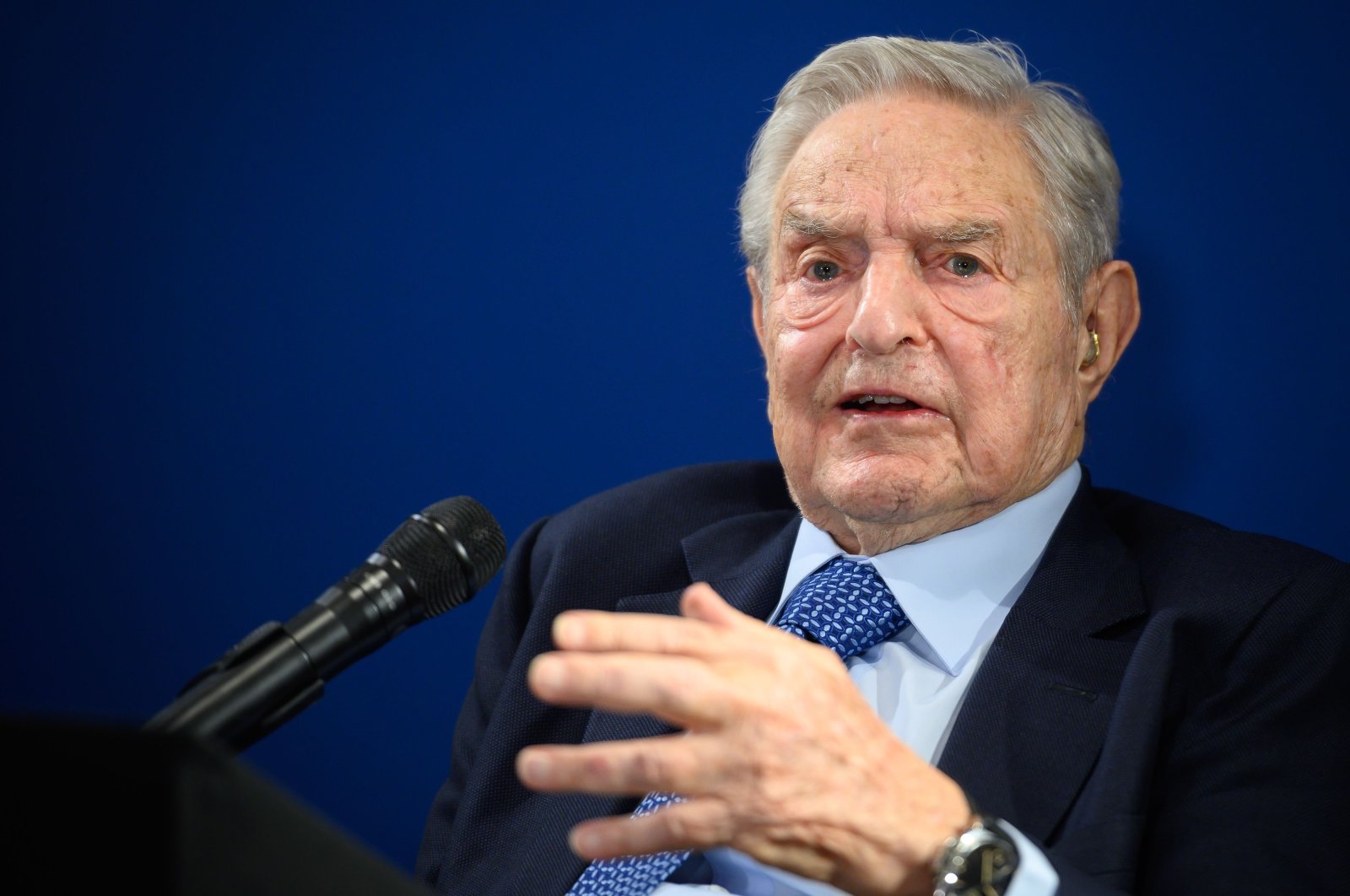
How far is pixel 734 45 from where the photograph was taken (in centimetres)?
240

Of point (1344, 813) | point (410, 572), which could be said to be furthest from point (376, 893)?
point (1344, 813)

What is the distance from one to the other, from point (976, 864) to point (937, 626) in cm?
70

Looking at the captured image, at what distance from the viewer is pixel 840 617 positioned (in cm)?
181

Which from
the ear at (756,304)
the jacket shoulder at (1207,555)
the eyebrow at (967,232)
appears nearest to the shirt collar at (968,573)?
the jacket shoulder at (1207,555)

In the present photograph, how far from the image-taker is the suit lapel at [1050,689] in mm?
1529

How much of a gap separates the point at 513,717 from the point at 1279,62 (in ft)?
5.54

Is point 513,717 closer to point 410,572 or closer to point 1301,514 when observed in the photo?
point 410,572

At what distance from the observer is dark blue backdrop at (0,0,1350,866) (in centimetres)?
246

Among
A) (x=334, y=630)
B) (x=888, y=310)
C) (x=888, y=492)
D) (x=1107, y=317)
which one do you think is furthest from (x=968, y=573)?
(x=334, y=630)

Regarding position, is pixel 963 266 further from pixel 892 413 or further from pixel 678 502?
pixel 678 502

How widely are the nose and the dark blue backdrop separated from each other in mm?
628

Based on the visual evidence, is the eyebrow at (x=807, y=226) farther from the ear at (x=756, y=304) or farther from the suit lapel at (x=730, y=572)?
the suit lapel at (x=730, y=572)

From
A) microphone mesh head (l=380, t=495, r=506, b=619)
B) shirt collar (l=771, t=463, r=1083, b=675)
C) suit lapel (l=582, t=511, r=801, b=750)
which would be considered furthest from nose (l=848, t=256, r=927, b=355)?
microphone mesh head (l=380, t=495, r=506, b=619)

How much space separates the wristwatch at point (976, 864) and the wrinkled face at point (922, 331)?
2.45 ft
